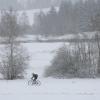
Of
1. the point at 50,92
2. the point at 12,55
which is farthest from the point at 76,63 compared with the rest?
the point at 50,92

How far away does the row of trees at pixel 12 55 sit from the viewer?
93.5 feet

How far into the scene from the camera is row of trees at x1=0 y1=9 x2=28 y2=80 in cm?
2848

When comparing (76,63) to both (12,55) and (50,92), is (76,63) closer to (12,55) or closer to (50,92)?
(12,55)

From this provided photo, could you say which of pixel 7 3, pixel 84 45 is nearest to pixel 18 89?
pixel 84 45

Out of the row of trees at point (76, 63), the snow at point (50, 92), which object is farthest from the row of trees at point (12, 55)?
the snow at point (50, 92)

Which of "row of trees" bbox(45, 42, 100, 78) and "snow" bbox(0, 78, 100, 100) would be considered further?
"row of trees" bbox(45, 42, 100, 78)

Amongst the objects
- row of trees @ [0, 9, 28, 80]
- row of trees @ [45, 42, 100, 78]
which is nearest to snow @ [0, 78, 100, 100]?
row of trees @ [0, 9, 28, 80]

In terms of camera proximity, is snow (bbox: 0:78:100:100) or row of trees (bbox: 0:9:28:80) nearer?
snow (bbox: 0:78:100:100)

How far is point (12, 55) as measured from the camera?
28.6 m

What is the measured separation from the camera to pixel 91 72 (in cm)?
2861

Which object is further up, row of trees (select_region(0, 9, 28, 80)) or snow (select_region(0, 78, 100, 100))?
row of trees (select_region(0, 9, 28, 80))

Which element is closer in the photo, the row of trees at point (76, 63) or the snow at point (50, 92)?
the snow at point (50, 92)

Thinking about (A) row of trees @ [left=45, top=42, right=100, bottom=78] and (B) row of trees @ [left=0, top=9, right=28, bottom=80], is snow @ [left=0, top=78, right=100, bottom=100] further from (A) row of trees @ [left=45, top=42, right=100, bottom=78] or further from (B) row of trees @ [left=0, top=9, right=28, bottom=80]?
(A) row of trees @ [left=45, top=42, right=100, bottom=78]

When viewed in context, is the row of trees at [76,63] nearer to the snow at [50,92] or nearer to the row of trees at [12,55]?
the row of trees at [12,55]
